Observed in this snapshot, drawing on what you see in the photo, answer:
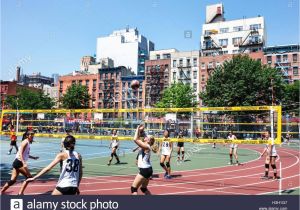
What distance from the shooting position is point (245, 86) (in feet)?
184

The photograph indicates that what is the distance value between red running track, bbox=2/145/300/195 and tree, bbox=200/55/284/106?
3907 cm

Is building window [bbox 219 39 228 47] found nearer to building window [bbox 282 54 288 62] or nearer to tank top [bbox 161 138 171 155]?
building window [bbox 282 54 288 62]

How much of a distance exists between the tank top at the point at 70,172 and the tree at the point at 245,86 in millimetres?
50211

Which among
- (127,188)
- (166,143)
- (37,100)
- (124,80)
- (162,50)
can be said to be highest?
(162,50)

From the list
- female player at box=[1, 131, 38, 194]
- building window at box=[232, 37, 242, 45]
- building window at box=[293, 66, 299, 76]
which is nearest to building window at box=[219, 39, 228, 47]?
building window at box=[232, 37, 242, 45]

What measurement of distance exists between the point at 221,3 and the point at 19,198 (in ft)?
304

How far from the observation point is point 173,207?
9500 mm

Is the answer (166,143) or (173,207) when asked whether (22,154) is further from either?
(166,143)

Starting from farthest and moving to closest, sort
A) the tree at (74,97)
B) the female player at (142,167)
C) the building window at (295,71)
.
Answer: the tree at (74,97), the building window at (295,71), the female player at (142,167)

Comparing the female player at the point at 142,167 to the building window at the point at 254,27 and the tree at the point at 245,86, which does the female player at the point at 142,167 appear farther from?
the building window at the point at 254,27

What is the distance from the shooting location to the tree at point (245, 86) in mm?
55812

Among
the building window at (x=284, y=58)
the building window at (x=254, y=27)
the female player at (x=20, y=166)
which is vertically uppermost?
the building window at (x=254, y=27)

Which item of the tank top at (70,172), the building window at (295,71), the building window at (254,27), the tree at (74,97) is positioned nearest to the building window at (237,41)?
the building window at (254,27)

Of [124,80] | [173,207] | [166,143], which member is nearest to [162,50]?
[124,80]
